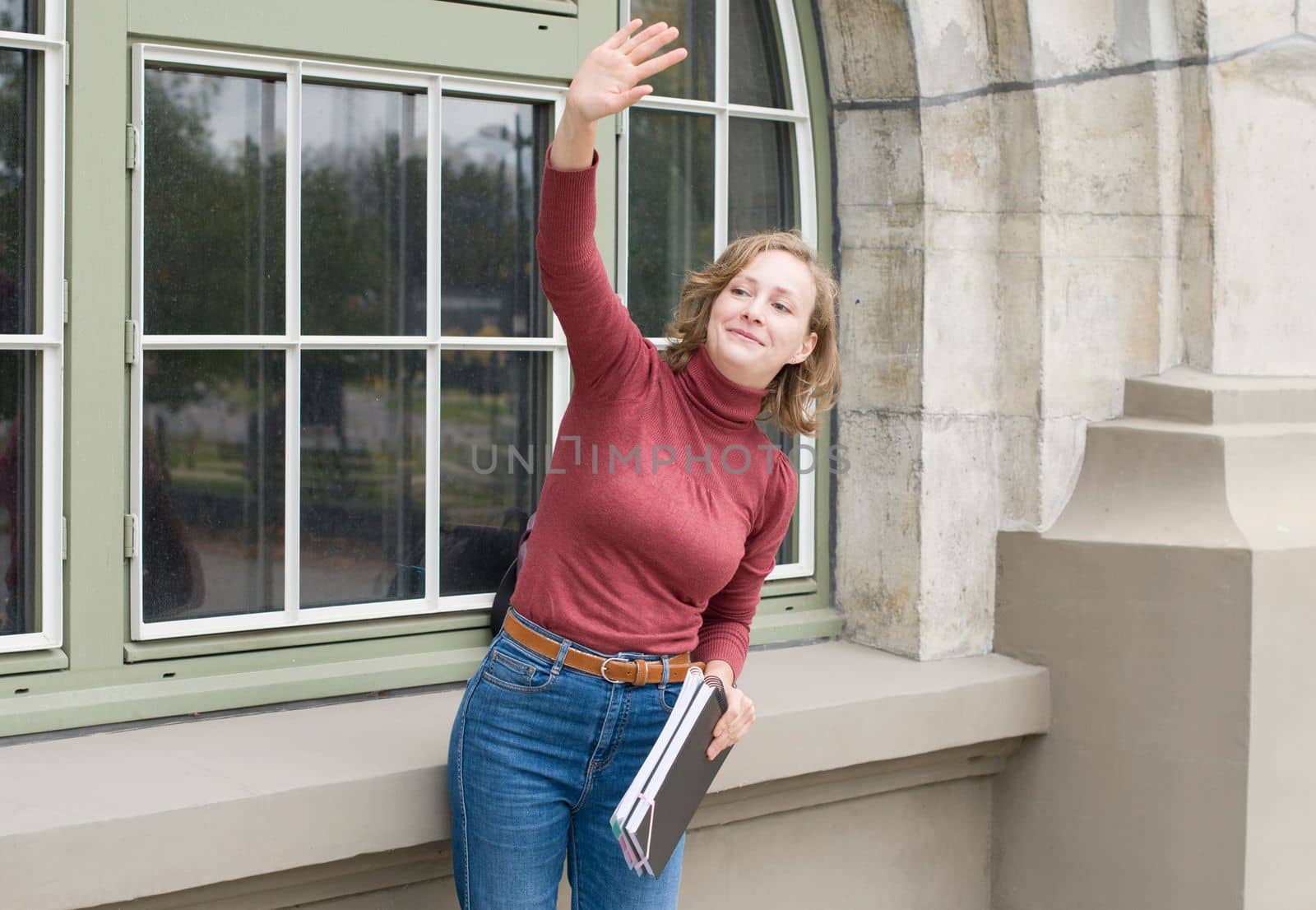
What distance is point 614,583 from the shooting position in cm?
210

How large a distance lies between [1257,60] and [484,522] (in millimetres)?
2187

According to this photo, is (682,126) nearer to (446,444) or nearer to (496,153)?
(496,153)

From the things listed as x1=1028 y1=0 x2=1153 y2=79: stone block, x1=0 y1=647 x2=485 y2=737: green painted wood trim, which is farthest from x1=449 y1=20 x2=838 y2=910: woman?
x1=1028 y1=0 x2=1153 y2=79: stone block

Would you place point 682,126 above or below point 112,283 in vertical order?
above

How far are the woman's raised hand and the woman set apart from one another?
17 cm

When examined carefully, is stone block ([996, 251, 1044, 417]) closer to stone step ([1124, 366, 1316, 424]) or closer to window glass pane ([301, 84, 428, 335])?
stone step ([1124, 366, 1316, 424])

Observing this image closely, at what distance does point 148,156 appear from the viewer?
2.61 m

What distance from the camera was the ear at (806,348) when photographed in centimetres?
223

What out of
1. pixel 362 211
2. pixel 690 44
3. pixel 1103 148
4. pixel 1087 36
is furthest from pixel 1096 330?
pixel 362 211

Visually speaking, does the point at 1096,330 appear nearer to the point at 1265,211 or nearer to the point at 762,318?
the point at 1265,211

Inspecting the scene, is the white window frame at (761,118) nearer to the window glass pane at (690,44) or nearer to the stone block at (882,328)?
the window glass pane at (690,44)

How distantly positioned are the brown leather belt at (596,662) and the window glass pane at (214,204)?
981 millimetres

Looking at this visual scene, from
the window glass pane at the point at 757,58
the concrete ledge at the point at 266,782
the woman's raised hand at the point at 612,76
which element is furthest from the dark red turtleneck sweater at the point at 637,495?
the window glass pane at the point at 757,58

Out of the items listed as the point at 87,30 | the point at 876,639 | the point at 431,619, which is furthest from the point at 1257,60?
the point at 87,30
